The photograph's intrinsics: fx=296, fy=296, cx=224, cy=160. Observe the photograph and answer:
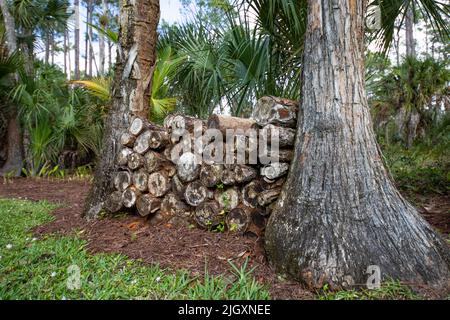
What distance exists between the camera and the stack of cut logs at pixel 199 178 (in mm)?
1988

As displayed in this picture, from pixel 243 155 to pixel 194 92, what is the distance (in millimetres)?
2016

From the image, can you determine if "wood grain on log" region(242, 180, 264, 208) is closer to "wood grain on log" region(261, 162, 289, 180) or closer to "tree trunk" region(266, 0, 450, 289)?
"wood grain on log" region(261, 162, 289, 180)

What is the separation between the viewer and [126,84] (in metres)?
2.68

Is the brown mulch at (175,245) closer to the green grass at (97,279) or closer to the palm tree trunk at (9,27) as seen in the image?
the green grass at (97,279)

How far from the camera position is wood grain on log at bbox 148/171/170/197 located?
2352mm

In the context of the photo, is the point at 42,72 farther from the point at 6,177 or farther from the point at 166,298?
the point at 166,298

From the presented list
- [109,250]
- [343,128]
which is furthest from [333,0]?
[109,250]

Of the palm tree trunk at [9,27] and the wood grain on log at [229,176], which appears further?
the palm tree trunk at [9,27]

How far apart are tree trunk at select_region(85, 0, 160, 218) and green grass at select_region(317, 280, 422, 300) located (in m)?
2.03

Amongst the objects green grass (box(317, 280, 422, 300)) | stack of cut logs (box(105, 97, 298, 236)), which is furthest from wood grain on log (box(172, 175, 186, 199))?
green grass (box(317, 280, 422, 300))

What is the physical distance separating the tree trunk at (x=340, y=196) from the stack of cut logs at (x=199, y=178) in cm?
16

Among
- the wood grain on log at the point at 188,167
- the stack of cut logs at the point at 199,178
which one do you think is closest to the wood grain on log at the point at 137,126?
the stack of cut logs at the point at 199,178

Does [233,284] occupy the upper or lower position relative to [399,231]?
lower
